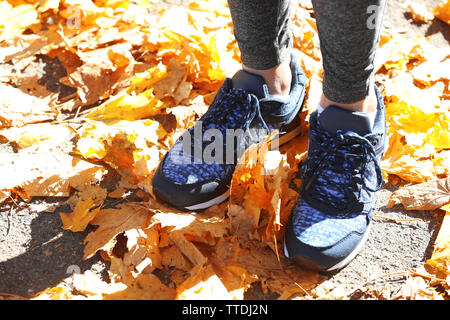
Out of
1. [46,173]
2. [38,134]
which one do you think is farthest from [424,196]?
[38,134]

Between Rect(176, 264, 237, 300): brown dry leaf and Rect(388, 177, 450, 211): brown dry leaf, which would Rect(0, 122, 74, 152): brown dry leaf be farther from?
Rect(388, 177, 450, 211): brown dry leaf

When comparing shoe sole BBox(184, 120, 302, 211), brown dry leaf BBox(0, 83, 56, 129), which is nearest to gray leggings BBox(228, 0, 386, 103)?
shoe sole BBox(184, 120, 302, 211)

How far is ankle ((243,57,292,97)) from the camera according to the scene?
1.72 meters

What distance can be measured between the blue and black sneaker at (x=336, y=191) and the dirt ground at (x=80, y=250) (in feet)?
0.28

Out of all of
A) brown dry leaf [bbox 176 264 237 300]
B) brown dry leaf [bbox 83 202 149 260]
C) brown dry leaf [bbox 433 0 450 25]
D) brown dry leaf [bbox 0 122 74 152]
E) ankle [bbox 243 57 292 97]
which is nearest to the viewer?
brown dry leaf [bbox 176 264 237 300]

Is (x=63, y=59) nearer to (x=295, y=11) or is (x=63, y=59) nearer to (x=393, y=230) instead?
(x=295, y=11)

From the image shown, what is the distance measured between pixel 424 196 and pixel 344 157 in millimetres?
451

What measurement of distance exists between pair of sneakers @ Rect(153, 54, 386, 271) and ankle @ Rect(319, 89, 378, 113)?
0.07 feet

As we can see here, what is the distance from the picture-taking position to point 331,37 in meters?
1.31

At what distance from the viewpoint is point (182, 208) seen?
1701 millimetres

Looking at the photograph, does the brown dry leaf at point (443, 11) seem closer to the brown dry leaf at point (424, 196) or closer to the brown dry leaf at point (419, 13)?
the brown dry leaf at point (419, 13)

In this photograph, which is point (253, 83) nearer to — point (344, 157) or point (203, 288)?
point (344, 157)

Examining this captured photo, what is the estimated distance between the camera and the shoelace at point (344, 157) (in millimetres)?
1536
